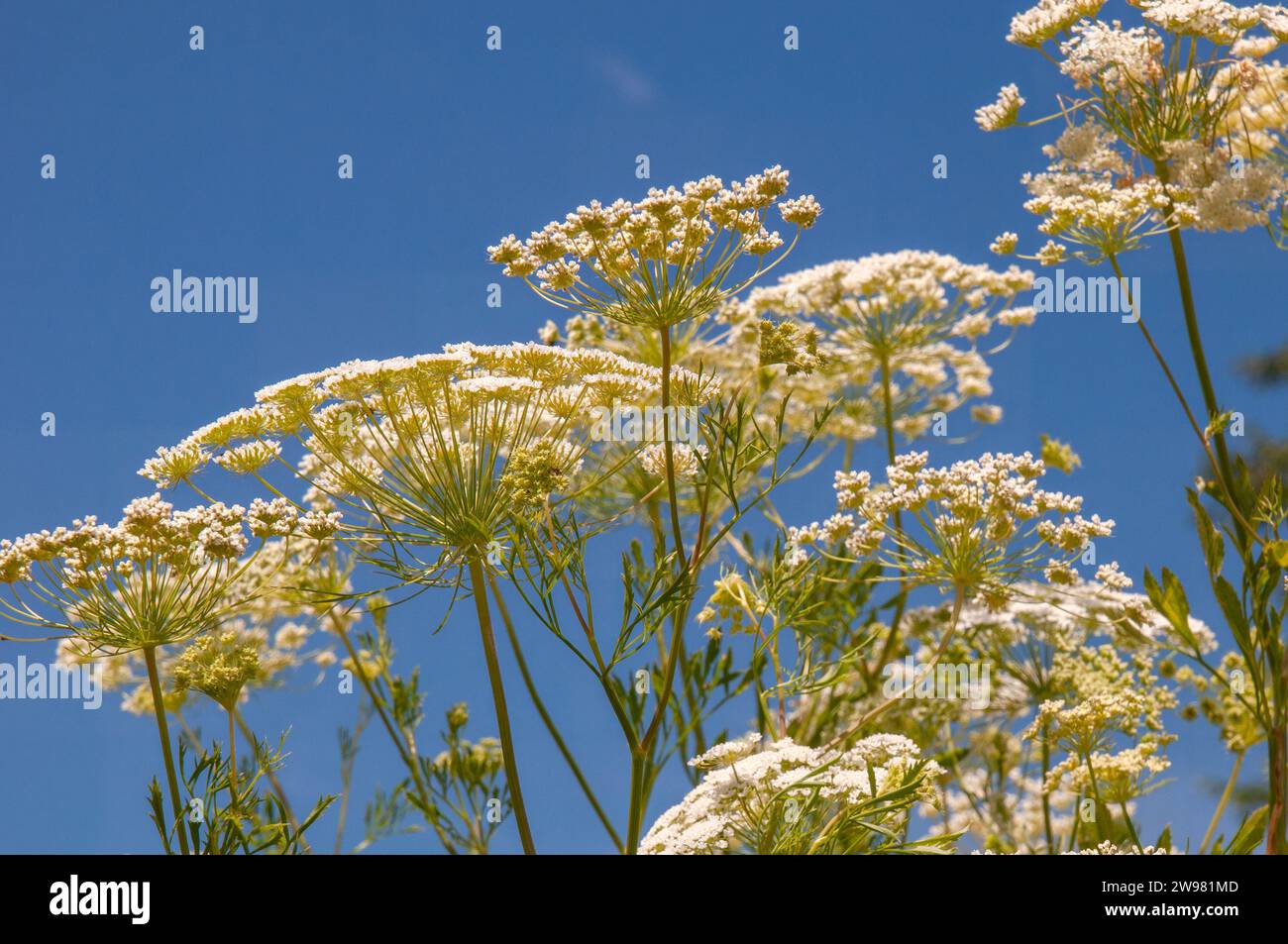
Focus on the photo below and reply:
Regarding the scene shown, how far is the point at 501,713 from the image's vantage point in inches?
167

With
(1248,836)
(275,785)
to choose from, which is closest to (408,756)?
(275,785)

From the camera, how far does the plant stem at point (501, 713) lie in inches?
163

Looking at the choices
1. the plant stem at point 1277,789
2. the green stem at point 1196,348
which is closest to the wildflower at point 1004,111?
the green stem at point 1196,348

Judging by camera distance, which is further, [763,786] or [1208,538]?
[1208,538]

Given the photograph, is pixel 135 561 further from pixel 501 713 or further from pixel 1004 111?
pixel 1004 111

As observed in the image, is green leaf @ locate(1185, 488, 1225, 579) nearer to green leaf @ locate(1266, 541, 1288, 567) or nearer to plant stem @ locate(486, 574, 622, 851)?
green leaf @ locate(1266, 541, 1288, 567)

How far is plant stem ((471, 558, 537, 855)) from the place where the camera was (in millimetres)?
4133

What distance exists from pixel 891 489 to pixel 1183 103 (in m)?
2.28

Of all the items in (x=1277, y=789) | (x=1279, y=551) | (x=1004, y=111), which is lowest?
(x=1277, y=789)

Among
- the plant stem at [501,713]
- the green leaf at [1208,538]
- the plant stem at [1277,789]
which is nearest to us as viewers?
the plant stem at [501,713]

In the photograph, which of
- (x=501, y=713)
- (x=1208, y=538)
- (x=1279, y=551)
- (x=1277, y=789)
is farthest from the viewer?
(x=1208, y=538)

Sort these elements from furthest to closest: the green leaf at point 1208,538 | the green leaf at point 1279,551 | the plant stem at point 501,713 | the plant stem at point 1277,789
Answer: the green leaf at point 1208,538
the green leaf at point 1279,551
the plant stem at point 1277,789
the plant stem at point 501,713

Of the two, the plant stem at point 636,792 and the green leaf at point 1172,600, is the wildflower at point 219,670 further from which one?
the green leaf at point 1172,600
